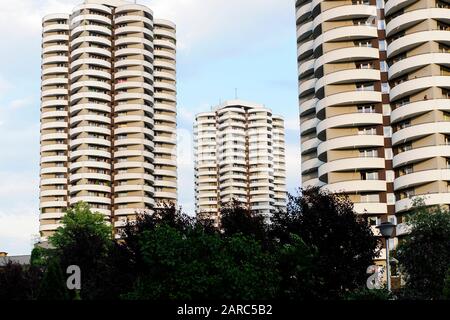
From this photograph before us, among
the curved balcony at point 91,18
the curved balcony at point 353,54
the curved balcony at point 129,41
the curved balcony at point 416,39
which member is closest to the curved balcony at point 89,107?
the curved balcony at point 129,41

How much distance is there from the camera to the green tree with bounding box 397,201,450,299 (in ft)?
129

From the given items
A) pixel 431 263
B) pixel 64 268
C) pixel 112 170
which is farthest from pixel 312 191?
pixel 112 170

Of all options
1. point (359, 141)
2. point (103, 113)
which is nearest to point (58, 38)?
point (103, 113)

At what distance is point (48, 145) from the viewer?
150500 mm

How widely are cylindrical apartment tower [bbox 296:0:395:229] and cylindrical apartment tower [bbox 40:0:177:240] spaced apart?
64903mm

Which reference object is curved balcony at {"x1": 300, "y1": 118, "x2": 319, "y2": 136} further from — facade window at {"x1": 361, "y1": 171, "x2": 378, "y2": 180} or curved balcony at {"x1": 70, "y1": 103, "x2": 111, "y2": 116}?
curved balcony at {"x1": 70, "y1": 103, "x2": 111, "y2": 116}

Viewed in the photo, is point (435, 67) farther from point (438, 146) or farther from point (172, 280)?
point (172, 280)

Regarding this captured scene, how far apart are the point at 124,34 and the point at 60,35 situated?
14783 millimetres

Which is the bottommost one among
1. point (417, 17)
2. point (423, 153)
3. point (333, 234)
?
point (333, 234)

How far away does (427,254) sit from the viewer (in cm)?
4028

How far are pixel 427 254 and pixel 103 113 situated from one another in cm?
11331

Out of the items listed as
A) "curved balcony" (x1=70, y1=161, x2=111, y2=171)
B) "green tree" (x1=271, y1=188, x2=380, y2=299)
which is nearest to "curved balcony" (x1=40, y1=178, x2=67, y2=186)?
"curved balcony" (x1=70, y1=161, x2=111, y2=171)

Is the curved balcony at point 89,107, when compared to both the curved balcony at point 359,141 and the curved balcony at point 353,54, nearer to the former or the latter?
the curved balcony at point 353,54

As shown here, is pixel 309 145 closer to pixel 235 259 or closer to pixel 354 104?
pixel 354 104
